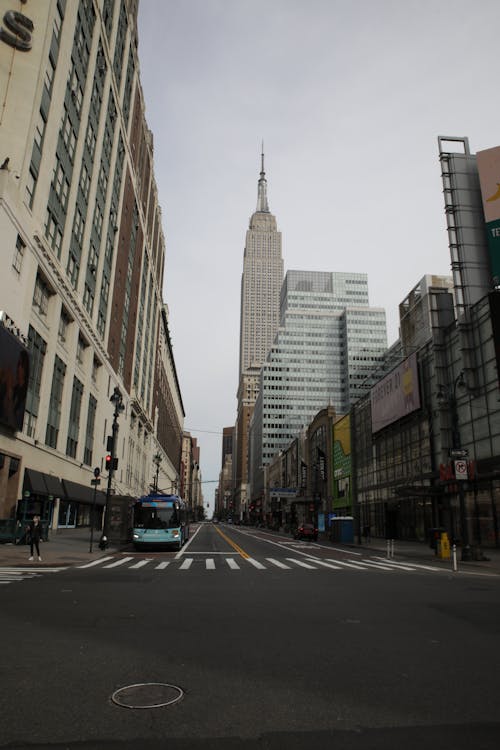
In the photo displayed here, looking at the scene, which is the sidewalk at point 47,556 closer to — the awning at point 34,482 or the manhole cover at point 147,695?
the awning at point 34,482

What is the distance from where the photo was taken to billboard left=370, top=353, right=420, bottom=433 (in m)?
44.7

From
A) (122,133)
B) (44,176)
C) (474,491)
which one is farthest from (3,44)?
(474,491)

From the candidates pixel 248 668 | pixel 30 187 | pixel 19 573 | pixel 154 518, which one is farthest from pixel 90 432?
pixel 248 668

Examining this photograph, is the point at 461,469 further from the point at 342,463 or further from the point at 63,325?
the point at 342,463

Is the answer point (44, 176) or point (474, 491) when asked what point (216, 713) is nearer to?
point (474, 491)

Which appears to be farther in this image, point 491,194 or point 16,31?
point 491,194

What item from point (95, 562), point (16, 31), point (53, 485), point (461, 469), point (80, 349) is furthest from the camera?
point (80, 349)

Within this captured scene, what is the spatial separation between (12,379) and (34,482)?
787 cm

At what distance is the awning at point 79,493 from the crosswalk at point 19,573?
23.1 m

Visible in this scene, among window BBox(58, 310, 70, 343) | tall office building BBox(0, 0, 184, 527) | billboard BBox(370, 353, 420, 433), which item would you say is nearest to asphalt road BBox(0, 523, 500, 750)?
tall office building BBox(0, 0, 184, 527)

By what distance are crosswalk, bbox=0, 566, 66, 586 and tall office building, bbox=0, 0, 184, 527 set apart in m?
11.9

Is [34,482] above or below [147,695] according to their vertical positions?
above

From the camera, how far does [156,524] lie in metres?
29.6

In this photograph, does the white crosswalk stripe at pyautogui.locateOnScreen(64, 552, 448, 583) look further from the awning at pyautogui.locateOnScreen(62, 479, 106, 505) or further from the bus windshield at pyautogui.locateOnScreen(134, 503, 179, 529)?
the awning at pyautogui.locateOnScreen(62, 479, 106, 505)
